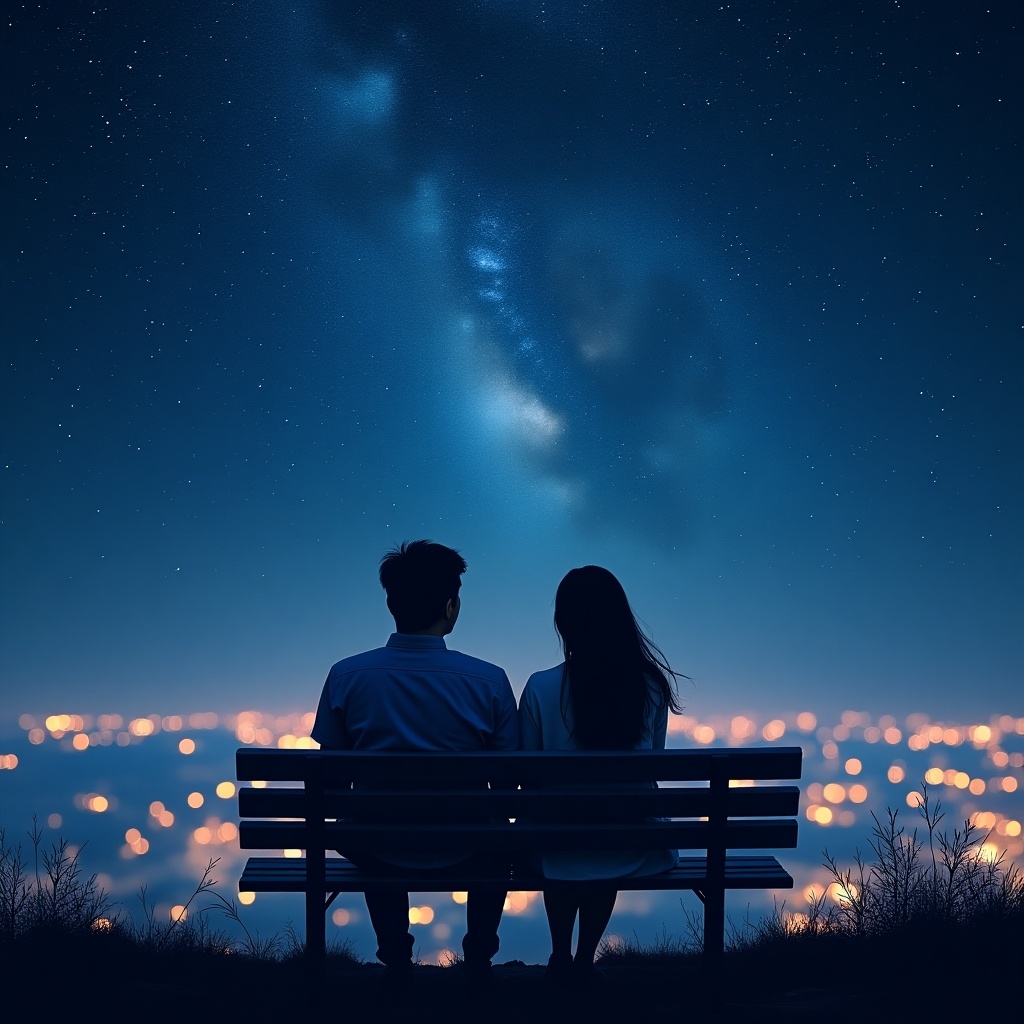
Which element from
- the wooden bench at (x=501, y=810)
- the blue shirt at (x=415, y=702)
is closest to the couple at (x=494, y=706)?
the blue shirt at (x=415, y=702)

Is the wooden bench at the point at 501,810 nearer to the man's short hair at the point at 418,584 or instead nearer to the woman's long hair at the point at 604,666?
the woman's long hair at the point at 604,666

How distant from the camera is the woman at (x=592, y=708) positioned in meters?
3.65

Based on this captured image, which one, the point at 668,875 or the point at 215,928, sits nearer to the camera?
Result: the point at 668,875

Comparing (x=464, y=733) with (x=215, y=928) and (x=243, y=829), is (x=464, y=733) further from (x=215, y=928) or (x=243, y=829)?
(x=215, y=928)

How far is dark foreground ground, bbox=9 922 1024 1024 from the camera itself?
11.5 feet

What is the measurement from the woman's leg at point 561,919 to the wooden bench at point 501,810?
0.19 m

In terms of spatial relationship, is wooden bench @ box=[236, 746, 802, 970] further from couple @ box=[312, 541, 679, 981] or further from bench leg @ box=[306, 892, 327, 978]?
couple @ box=[312, 541, 679, 981]

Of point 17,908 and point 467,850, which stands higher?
point 467,850

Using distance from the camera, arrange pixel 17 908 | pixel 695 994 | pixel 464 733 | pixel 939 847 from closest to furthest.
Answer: pixel 464 733, pixel 695 994, pixel 17 908, pixel 939 847

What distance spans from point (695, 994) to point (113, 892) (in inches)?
116

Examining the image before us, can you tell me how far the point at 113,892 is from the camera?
4516 millimetres

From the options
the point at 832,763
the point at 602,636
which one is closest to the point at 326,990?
the point at 602,636

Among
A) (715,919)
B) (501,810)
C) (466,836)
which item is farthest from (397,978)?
(715,919)

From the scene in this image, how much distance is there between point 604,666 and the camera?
3713 mm
